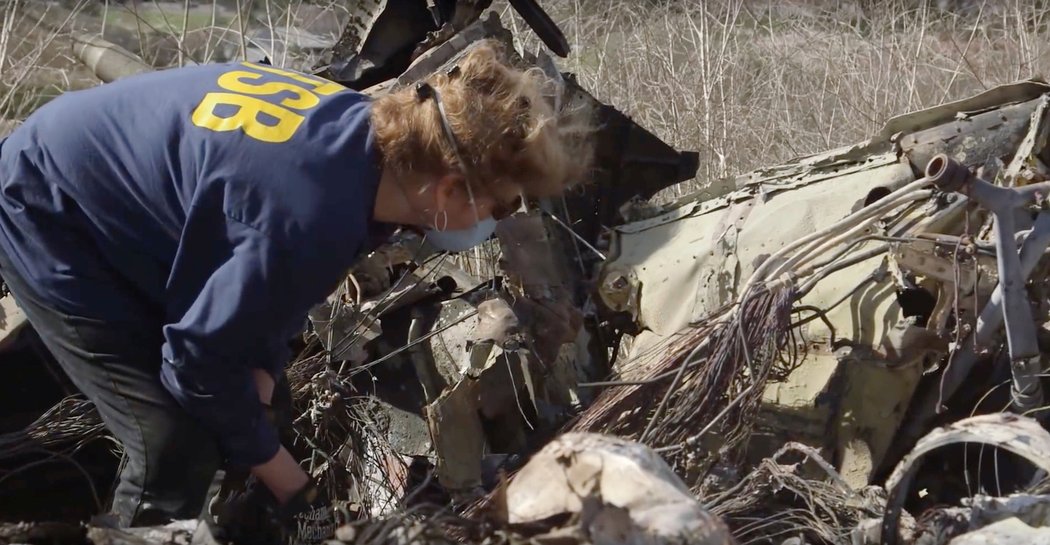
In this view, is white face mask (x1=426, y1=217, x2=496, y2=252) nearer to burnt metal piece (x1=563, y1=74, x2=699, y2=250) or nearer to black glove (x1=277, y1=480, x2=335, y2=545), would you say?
black glove (x1=277, y1=480, x2=335, y2=545)

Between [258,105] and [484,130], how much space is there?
1.51ft

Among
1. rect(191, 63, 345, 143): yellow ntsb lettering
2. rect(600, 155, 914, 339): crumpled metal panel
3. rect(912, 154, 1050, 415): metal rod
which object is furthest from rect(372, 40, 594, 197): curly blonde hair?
rect(600, 155, 914, 339): crumpled metal panel

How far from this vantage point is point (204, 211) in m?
2.12

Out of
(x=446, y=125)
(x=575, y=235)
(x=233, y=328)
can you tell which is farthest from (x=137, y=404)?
(x=575, y=235)

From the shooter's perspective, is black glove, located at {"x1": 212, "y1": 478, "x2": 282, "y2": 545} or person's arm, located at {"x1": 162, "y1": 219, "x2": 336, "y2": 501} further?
black glove, located at {"x1": 212, "y1": 478, "x2": 282, "y2": 545}

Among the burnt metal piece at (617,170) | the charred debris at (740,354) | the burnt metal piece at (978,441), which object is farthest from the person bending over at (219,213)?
the burnt metal piece at (617,170)

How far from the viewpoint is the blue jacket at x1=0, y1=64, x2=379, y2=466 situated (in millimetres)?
2074

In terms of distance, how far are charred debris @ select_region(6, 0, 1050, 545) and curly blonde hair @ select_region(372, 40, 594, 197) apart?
0.72 m

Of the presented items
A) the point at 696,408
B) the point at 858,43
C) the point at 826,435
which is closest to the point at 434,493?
the point at 696,408

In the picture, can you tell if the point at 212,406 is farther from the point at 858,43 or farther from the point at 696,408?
the point at 858,43

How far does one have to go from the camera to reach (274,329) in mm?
2191

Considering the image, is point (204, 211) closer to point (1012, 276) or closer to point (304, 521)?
point (304, 521)

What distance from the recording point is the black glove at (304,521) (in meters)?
2.51

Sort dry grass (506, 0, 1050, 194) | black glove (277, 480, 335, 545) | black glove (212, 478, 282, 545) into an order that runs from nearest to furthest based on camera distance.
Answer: black glove (212, 478, 282, 545) → black glove (277, 480, 335, 545) → dry grass (506, 0, 1050, 194)
